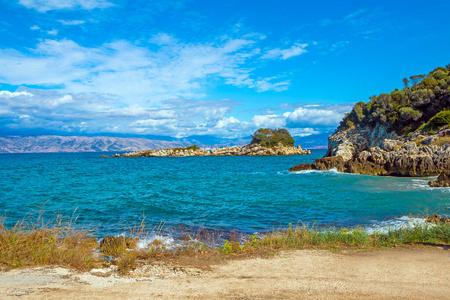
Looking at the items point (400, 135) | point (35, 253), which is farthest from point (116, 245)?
point (400, 135)

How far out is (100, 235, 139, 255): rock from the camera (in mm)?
10055

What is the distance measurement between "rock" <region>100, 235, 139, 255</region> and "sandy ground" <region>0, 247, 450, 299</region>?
2.12 metres

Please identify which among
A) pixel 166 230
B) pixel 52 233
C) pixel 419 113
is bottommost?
pixel 166 230

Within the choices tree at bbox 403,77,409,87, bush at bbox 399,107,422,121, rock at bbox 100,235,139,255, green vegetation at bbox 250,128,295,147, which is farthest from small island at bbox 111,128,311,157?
rock at bbox 100,235,139,255

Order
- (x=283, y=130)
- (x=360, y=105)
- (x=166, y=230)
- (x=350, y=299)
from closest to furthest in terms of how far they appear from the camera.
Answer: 1. (x=350, y=299)
2. (x=166, y=230)
3. (x=360, y=105)
4. (x=283, y=130)

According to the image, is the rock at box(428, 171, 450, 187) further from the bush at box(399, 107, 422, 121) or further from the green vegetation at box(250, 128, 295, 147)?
the green vegetation at box(250, 128, 295, 147)

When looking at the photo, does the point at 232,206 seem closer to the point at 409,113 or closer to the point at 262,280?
the point at 262,280

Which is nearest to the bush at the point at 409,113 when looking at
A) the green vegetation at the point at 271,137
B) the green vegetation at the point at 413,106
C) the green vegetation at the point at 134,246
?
the green vegetation at the point at 413,106

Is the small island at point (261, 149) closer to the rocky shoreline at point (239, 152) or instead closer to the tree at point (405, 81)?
the rocky shoreline at point (239, 152)

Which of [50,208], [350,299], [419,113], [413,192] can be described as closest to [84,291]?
[350,299]

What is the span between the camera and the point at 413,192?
24.1m

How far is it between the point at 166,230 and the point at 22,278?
25.5 feet

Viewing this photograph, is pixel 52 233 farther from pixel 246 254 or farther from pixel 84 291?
pixel 246 254

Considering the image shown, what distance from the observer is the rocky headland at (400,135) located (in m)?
34.4
